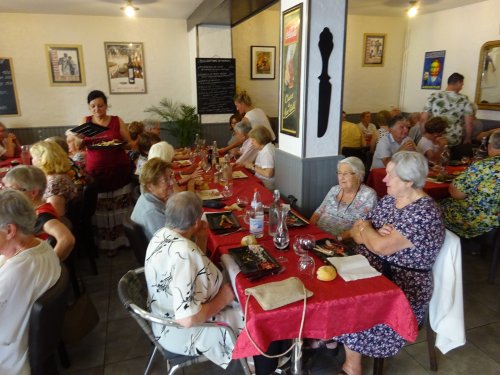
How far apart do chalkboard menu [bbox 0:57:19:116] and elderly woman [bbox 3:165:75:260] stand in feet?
15.0

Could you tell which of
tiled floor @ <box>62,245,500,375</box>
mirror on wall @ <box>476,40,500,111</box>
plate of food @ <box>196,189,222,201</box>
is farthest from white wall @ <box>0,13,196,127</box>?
mirror on wall @ <box>476,40,500,111</box>

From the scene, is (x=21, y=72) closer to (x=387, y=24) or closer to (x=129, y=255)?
(x=129, y=255)

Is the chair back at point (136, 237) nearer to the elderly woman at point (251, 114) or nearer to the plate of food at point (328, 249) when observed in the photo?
the plate of food at point (328, 249)

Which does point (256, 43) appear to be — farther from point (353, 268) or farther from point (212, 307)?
point (212, 307)

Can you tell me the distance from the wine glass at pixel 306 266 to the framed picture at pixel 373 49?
21.2 feet

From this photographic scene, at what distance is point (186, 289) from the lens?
148cm

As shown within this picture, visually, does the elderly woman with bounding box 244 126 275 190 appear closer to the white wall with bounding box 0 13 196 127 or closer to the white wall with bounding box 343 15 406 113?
the white wall with bounding box 0 13 196 127

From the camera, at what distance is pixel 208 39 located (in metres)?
6.02

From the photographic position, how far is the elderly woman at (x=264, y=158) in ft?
11.9

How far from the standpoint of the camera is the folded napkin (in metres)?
1.68

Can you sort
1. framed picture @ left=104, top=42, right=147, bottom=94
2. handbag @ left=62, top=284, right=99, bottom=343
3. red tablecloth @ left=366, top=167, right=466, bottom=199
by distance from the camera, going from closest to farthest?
handbag @ left=62, top=284, right=99, bottom=343 < red tablecloth @ left=366, top=167, right=466, bottom=199 < framed picture @ left=104, top=42, right=147, bottom=94

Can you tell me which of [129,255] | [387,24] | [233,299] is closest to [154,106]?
[129,255]

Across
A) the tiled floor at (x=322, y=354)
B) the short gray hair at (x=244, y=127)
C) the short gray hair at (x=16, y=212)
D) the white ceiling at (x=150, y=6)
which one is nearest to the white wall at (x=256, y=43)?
the white ceiling at (x=150, y=6)

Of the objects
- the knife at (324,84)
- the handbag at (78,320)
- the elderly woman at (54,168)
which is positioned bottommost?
the handbag at (78,320)
